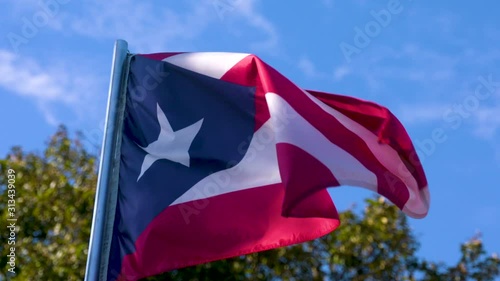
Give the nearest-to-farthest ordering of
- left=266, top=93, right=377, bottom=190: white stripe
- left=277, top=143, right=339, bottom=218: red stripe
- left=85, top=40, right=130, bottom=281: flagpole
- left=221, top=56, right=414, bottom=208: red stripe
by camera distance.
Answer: left=85, top=40, right=130, bottom=281: flagpole < left=277, top=143, right=339, bottom=218: red stripe < left=266, top=93, right=377, bottom=190: white stripe < left=221, top=56, right=414, bottom=208: red stripe

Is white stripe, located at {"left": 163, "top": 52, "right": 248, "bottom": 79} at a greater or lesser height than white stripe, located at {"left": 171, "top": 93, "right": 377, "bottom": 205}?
greater

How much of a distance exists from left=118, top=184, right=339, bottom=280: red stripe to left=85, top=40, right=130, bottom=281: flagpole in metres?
0.24

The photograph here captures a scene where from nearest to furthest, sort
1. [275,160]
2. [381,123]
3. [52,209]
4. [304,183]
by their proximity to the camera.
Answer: [304,183]
[275,160]
[381,123]
[52,209]

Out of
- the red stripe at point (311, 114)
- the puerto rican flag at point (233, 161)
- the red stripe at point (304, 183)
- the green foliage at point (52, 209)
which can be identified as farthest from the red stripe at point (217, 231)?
the green foliage at point (52, 209)

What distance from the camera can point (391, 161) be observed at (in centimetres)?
672

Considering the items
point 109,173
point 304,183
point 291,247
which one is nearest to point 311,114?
point 304,183

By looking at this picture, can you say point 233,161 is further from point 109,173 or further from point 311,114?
point 109,173

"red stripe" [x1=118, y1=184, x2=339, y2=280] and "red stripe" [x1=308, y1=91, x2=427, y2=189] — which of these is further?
"red stripe" [x1=308, y1=91, x2=427, y2=189]

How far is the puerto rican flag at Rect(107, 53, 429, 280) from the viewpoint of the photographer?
6.01 m

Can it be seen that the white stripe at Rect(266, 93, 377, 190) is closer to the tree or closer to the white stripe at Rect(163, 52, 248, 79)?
the white stripe at Rect(163, 52, 248, 79)

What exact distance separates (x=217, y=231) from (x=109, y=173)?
759 mm

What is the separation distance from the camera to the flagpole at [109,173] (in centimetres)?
559

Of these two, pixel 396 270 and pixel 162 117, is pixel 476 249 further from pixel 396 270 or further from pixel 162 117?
pixel 162 117

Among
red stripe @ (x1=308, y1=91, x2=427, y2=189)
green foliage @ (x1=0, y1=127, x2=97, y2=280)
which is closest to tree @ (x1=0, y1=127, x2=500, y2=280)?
green foliage @ (x1=0, y1=127, x2=97, y2=280)
